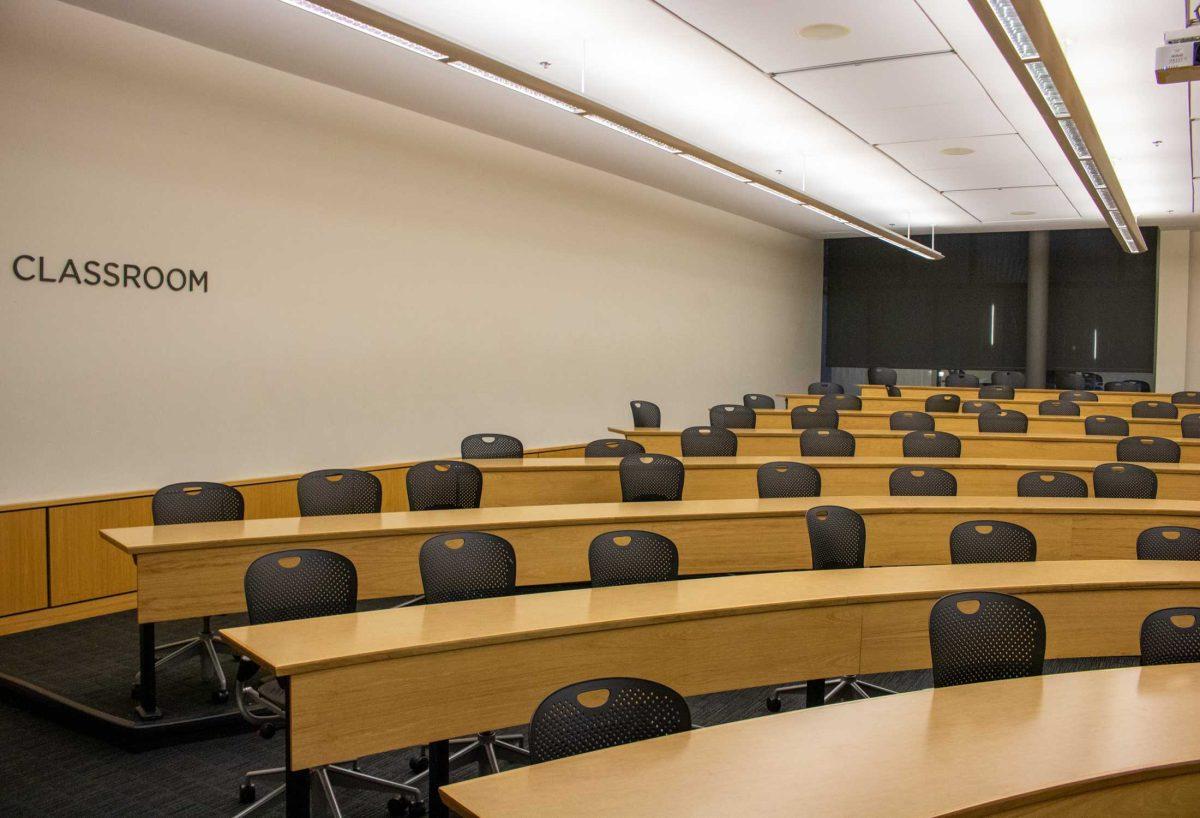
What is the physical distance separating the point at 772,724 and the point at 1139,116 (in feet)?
23.8

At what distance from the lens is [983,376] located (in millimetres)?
16328

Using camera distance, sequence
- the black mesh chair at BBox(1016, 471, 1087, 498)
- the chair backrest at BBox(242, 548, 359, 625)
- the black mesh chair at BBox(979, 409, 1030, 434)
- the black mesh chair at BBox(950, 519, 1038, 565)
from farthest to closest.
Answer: the black mesh chair at BBox(979, 409, 1030, 434), the black mesh chair at BBox(1016, 471, 1087, 498), the black mesh chair at BBox(950, 519, 1038, 565), the chair backrest at BBox(242, 548, 359, 625)

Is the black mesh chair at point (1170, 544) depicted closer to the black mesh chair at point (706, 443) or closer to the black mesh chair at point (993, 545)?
the black mesh chair at point (993, 545)

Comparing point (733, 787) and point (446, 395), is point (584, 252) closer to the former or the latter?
point (446, 395)

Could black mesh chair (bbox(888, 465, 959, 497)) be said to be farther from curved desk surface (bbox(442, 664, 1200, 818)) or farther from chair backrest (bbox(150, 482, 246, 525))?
chair backrest (bbox(150, 482, 246, 525))

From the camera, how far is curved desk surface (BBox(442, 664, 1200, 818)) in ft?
7.31

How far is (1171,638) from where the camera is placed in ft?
11.1

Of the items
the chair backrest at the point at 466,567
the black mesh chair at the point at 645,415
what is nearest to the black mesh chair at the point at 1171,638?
the chair backrest at the point at 466,567

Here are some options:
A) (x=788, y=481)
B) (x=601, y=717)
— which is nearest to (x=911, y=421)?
(x=788, y=481)

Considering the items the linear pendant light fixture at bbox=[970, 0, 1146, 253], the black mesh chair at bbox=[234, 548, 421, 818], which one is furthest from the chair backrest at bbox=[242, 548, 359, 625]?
the linear pendant light fixture at bbox=[970, 0, 1146, 253]

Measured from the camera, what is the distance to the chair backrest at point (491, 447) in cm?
713

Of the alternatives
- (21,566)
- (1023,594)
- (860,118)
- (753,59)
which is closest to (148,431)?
(21,566)

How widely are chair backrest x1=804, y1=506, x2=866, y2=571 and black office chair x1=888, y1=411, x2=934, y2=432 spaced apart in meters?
4.97

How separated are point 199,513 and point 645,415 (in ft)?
18.2
